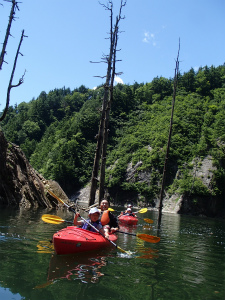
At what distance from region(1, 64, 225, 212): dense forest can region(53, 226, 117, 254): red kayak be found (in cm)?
3526

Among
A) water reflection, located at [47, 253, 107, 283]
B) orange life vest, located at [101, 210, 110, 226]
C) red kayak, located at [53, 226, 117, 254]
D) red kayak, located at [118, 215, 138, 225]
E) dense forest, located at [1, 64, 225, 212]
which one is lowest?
red kayak, located at [118, 215, 138, 225]

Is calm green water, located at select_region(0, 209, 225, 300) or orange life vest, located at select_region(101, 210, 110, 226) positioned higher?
orange life vest, located at select_region(101, 210, 110, 226)

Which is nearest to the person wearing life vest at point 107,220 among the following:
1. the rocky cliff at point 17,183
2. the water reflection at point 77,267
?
the water reflection at point 77,267

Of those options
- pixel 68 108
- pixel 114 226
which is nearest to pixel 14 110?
pixel 68 108

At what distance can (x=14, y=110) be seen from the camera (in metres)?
125

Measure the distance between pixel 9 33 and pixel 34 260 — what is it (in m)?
12.4

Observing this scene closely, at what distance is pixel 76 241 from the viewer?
651 cm

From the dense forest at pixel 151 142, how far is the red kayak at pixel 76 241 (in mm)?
35263

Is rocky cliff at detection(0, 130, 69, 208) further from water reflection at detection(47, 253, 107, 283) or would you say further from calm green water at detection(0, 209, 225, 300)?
water reflection at detection(47, 253, 107, 283)

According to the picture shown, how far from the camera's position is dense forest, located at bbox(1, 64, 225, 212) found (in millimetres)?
46094

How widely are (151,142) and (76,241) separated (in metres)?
48.0

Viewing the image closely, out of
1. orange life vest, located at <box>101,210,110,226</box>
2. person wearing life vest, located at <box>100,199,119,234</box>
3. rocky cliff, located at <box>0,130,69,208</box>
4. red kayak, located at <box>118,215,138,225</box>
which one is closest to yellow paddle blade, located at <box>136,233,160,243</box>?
person wearing life vest, located at <box>100,199,119,234</box>

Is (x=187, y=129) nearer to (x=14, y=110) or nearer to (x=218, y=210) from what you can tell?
(x=218, y=210)

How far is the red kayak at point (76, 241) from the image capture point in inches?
249
